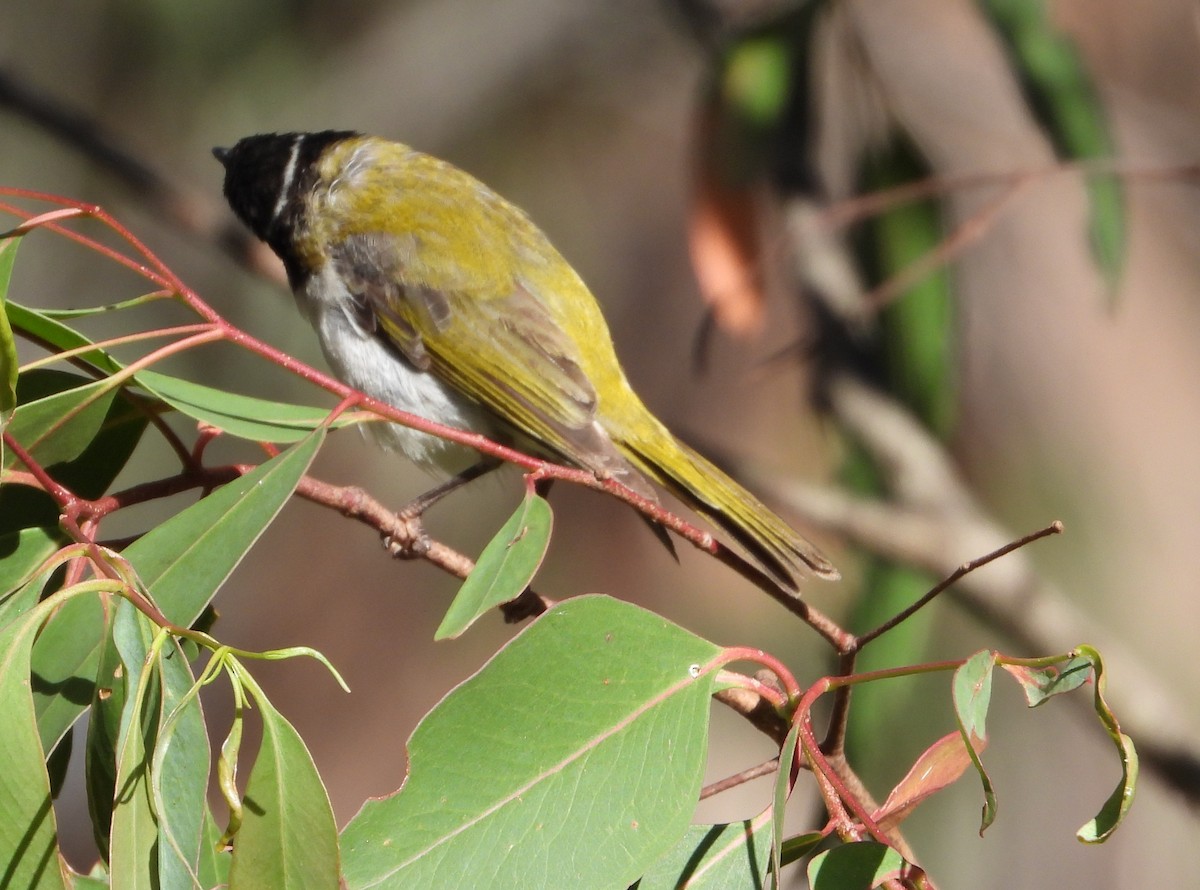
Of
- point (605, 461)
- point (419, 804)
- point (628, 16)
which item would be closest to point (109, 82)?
point (628, 16)

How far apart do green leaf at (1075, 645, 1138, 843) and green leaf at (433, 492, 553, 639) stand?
527 mm

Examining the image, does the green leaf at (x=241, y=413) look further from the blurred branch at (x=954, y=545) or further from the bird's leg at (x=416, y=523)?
the blurred branch at (x=954, y=545)

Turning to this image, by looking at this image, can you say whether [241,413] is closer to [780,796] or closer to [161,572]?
[161,572]

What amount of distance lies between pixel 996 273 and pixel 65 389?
15.5 ft

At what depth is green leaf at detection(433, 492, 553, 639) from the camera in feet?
4.08

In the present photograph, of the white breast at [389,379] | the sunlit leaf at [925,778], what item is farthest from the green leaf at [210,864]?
the white breast at [389,379]

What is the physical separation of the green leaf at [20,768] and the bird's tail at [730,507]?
42.5 inches

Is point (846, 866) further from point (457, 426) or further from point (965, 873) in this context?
point (965, 873)

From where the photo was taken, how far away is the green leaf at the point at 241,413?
1434mm

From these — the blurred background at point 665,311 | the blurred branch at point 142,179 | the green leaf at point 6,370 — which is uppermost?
the blurred branch at point 142,179

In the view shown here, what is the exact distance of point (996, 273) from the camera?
557cm

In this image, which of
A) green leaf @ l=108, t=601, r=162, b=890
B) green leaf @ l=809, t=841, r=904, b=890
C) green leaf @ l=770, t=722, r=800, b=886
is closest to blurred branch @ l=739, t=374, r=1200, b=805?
Result: green leaf @ l=809, t=841, r=904, b=890

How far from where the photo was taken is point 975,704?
1.12 m

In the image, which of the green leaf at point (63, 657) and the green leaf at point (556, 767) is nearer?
the green leaf at point (556, 767)
